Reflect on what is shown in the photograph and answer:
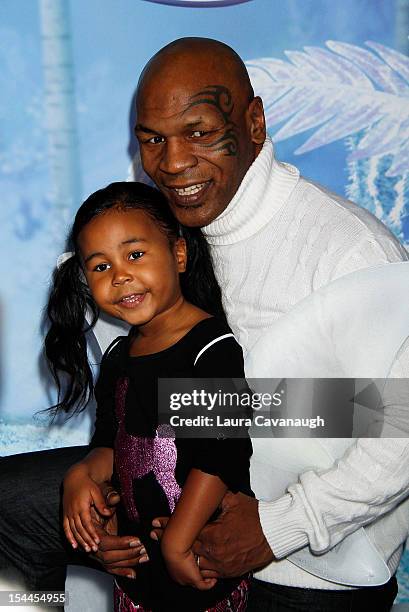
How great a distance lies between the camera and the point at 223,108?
4.58 feet

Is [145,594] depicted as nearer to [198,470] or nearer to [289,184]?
[198,470]

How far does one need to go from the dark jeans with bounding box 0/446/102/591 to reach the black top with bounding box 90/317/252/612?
27cm

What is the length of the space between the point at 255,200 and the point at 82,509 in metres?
0.57

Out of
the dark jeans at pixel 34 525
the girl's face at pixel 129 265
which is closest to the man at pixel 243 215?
the girl's face at pixel 129 265

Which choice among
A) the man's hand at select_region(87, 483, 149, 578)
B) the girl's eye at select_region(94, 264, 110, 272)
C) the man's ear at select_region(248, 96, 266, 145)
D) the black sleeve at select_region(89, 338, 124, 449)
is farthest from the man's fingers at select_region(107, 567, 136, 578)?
the man's ear at select_region(248, 96, 266, 145)

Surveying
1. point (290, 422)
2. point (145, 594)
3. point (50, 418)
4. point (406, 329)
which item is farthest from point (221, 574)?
point (50, 418)

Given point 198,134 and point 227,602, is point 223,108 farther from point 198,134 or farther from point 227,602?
point 227,602

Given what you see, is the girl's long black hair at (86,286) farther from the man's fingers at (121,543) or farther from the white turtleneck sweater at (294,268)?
the man's fingers at (121,543)

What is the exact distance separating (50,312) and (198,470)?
18.4 inches

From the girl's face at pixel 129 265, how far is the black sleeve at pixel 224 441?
0.12 m

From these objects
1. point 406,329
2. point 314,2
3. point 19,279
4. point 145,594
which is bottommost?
point 145,594

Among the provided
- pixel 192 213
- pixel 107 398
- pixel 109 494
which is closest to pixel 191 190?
pixel 192 213

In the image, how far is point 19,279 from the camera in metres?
1.90

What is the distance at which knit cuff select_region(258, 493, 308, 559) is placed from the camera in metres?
1.30
